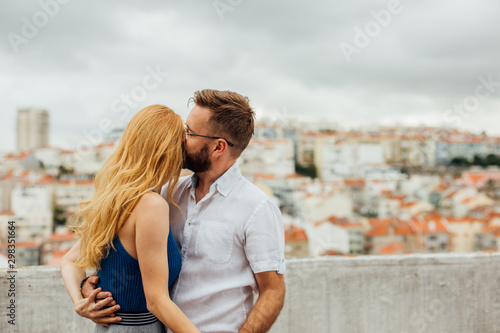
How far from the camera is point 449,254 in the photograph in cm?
207

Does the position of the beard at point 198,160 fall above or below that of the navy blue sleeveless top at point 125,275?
above

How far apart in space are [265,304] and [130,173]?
1.73 feet

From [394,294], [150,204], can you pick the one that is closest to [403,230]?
[394,294]

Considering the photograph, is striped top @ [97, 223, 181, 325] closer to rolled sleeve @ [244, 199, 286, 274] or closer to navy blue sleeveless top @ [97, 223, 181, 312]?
navy blue sleeveless top @ [97, 223, 181, 312]

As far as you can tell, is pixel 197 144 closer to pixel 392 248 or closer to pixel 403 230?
pixel 392 248

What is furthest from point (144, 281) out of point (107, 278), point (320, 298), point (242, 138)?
point (320, 298)

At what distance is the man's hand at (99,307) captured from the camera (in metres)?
1.14

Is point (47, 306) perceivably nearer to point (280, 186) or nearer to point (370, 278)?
point (370, 278)

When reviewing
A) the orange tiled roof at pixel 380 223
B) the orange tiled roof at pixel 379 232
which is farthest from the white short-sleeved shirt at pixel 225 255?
the orange tiled roof at pixel 380 223

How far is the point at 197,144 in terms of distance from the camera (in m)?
1.26

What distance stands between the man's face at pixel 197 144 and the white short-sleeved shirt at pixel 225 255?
81 millimetres

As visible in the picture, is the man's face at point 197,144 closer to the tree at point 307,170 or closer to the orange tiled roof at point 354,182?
the orange tiled roof at point 354,182

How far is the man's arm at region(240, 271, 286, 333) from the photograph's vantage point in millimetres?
1195

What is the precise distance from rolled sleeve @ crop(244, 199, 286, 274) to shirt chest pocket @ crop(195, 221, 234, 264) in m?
0.05
